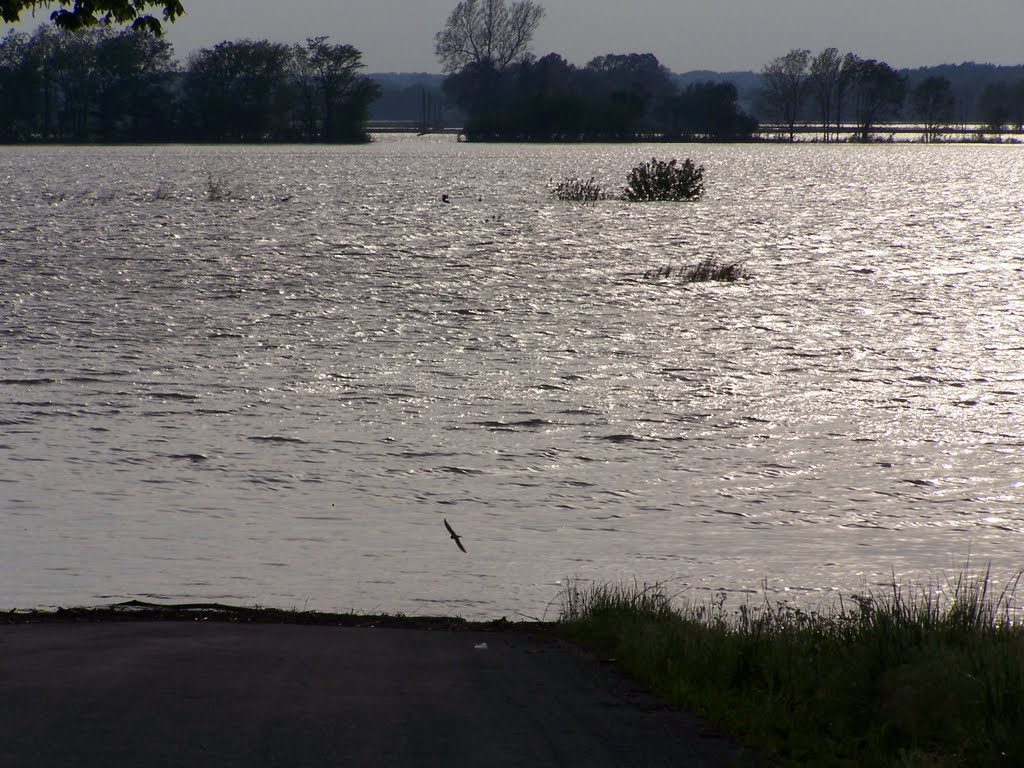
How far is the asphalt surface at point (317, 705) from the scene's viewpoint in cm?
525

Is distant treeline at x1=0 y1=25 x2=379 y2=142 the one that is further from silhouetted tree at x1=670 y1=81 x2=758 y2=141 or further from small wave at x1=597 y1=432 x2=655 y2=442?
small wave at x1=597 y1=432 x2=655 y2=442

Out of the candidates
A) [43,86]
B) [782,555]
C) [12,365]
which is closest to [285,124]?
[43,86]

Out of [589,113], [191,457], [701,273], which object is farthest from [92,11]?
[589,113]

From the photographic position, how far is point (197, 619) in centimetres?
820

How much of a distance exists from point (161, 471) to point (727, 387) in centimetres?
847

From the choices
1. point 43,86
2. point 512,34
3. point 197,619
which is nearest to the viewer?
point 197,619

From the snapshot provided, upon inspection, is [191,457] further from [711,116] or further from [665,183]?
[711,116]

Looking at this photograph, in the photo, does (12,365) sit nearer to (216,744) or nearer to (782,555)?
(782,555)

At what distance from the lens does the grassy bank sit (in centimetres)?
534

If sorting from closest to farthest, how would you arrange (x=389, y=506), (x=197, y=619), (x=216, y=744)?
(x=216, y=744) < (x=197, y=619) < (x=389, y=506)

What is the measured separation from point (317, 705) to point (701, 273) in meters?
26.4

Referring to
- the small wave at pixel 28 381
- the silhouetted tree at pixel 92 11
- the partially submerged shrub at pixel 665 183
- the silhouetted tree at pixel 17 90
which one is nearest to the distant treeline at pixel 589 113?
the silhouetted tree at pixel 17 90

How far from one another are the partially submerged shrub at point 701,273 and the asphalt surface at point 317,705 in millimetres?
24332

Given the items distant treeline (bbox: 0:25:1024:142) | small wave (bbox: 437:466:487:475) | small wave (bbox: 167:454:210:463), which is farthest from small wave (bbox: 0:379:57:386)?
distant treeline (bbox: 0:25:1024:142)
